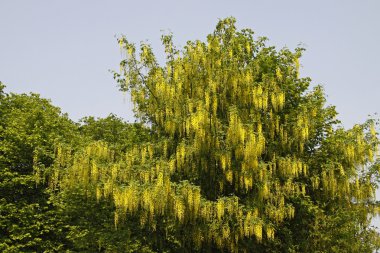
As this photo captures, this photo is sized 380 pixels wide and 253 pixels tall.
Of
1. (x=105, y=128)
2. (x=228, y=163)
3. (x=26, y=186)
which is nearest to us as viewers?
(x=228, y=163)

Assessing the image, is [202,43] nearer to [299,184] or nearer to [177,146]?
[177,146]

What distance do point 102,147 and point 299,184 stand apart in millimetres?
7868

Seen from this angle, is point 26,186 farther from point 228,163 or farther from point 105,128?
point 228,163

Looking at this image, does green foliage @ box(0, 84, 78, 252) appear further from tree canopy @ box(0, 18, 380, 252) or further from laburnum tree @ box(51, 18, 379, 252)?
laburnum tree @ box(51, 18, 379, 252)

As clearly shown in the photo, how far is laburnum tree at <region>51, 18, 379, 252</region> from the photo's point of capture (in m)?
15.3

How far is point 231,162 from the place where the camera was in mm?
16062

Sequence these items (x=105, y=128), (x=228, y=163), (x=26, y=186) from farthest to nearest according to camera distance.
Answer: (x=105, y=128) < (x=26, y=186) < (x=228, y=163)

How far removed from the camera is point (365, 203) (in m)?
19.5

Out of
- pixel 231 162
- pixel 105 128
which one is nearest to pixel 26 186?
pixel 105 128

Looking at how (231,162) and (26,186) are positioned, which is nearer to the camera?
(231,162)

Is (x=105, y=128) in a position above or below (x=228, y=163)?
above

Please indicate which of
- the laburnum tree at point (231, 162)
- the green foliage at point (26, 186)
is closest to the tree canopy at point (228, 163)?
the laburnum tree at point (231, 162)

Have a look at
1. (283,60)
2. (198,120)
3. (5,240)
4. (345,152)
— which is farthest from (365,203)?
(5,240)

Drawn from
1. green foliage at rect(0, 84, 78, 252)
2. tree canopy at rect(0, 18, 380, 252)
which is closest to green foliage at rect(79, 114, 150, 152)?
green foliage at rect(0, 84, 78, 252)
